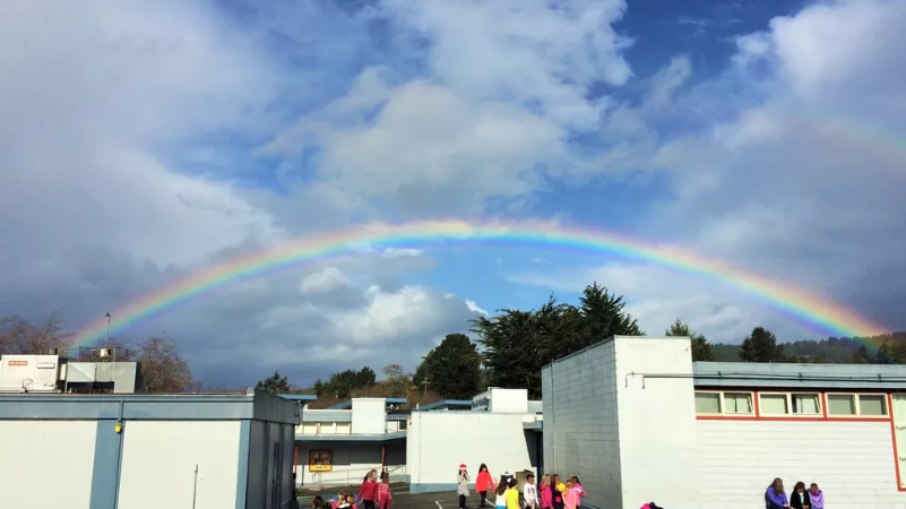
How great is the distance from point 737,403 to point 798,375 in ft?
6.73

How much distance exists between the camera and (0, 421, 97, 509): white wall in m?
15.3

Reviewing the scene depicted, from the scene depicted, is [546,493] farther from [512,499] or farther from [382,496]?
[382,496]

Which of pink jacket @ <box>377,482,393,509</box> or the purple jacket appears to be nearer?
the purple jacket

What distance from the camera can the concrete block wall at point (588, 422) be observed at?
2270 centimetres

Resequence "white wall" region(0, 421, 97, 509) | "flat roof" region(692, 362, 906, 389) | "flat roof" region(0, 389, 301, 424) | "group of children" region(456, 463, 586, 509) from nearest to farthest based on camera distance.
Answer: "white wall" region(0, 421, 97, 509) < "flat roof" region(0, 389, 301, 424) < "group of children" region(456, 463, 586, 509) < "flat roof" region(692, 362, 906, 389)

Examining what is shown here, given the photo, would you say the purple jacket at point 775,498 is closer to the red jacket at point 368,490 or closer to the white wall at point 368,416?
→ the red jacket at point 368,490

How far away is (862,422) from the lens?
2277 cm

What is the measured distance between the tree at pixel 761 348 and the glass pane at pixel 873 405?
4093 inches

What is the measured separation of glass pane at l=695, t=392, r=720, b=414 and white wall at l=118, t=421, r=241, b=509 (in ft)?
45.8

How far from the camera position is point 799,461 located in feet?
73.2

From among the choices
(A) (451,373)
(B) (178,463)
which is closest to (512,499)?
(B) (178,463)

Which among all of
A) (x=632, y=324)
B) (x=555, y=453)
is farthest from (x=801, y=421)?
(x=632, y=324)

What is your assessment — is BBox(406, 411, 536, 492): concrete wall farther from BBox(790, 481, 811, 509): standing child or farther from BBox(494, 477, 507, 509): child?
BBox(790, 481, 811, 509): standing child

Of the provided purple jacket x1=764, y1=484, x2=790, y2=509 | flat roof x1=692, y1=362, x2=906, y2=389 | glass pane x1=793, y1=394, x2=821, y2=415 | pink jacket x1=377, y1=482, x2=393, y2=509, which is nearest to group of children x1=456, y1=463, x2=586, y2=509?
pink jacket x1=377, y1=482, x2=393, y2=509
